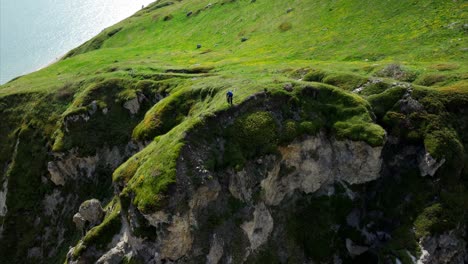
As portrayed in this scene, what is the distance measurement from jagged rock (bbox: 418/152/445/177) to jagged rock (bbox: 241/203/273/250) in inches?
652

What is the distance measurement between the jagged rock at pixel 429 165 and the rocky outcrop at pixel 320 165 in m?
4.17

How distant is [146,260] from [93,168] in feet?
86.2

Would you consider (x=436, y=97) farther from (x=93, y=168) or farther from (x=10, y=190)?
(x=10, y=190)

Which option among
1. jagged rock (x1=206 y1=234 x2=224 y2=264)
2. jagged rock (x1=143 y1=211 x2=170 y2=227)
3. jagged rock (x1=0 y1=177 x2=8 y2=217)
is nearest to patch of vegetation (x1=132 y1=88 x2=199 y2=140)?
jagged rock (x1=143 y1=211 x2=170 y2=227)

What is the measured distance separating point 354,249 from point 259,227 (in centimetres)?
1024

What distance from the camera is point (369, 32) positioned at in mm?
77312

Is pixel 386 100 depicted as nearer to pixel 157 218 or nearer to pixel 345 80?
pixel 345 80

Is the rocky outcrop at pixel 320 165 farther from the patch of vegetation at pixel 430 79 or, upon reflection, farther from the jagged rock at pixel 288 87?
the patch of vegetation at pixel 430 79

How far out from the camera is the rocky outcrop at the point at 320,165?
40156 mm

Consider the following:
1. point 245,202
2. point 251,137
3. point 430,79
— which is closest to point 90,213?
point 245,202

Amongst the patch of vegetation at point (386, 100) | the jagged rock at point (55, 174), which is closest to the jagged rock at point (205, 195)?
the patch of vegetation at point (386, 100)

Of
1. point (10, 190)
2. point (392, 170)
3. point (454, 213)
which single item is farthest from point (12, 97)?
point (454, 213)

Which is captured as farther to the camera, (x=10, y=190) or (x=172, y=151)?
(x=10, y=190)

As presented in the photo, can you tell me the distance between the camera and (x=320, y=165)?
41.4 m
